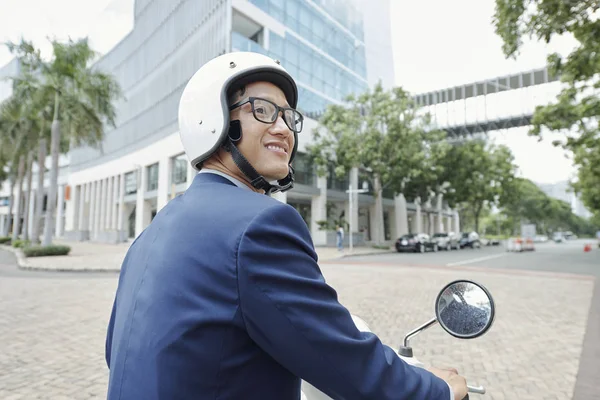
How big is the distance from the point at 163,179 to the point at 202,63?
32.9 feet

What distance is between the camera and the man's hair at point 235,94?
1.41 metres

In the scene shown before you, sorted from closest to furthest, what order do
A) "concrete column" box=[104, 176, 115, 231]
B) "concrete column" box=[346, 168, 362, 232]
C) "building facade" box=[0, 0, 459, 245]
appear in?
"building facade" box=[0, 0, 459, 245], "concrete column" box=[346, 168, 362, 232], "concrete column" box=[104, 176, 115, 231]

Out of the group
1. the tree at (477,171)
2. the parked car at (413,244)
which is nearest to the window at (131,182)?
the parked car at (413,244)

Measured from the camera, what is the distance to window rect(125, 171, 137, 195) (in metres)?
36.1

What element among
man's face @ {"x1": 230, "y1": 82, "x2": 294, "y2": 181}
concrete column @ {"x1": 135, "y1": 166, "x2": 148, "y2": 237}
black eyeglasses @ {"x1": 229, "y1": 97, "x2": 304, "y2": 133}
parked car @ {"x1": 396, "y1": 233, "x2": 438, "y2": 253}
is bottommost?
parked car @ {"x1": 396, "y1": 233, "x2": 438, "y2": 253}

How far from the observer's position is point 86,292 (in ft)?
27.6

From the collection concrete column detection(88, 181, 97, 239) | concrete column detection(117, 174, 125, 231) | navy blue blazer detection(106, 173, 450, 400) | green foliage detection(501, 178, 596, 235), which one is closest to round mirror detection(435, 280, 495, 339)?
navy blue blazer detection(106, 173, 450, 400)

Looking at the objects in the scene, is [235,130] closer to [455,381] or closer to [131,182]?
[455,381]

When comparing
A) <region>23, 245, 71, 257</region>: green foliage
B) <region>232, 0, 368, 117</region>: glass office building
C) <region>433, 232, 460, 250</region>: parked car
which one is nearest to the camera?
<region>23, 245, 71, 257</region>: green foliage

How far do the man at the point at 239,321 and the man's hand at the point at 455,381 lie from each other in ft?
0.31

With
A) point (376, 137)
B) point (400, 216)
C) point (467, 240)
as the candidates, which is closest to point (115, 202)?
point (376, 137)

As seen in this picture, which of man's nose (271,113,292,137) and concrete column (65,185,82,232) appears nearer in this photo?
man's nose (271,113,292,137)

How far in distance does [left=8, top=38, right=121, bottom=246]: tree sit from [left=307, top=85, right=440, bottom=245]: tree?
14046 millimetres

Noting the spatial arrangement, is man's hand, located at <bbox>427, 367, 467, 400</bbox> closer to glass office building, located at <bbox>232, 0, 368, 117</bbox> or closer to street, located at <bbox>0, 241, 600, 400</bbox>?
street, located at <bbox>0, 241, 600, 400</bbox>
